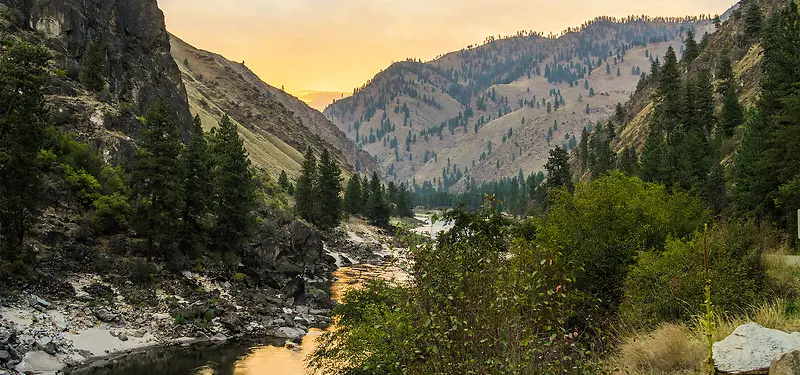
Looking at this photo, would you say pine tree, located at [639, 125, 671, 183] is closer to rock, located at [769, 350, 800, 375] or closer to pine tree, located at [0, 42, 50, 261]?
pine tree, located at [0, 42, 50, 261]

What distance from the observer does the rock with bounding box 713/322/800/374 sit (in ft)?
33.5

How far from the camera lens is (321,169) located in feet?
345

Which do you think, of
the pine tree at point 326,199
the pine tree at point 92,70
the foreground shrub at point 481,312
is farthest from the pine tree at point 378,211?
the foreground shrub at point 481,312

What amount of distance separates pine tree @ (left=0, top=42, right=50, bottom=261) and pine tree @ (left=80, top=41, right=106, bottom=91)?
82.2 ft

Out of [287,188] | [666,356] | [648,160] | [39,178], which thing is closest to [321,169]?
[287,188]

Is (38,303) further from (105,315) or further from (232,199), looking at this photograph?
(232,199)

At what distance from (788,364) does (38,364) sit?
34987 mm

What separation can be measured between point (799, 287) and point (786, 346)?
8.76 m

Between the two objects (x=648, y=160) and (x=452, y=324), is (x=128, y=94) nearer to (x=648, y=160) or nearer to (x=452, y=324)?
(x=648, y=160)

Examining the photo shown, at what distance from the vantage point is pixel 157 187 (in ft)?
169

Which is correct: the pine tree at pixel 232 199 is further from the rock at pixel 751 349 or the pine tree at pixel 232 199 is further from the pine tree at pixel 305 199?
the rock at pixel 751 349

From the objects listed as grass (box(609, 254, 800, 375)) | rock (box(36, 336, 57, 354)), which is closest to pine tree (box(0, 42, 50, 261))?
rock (box(36, 336, 57, 354))

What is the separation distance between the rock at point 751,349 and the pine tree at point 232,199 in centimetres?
5601

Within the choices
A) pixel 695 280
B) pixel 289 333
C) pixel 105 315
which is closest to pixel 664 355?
pixel 695 280
